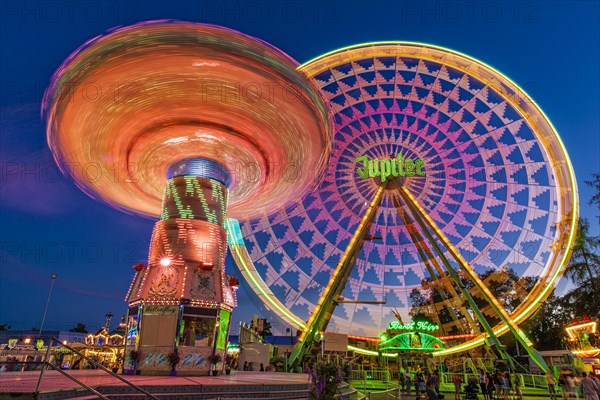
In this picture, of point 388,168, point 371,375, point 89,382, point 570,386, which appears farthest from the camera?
point 371,375

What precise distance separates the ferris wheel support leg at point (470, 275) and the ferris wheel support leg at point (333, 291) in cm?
196

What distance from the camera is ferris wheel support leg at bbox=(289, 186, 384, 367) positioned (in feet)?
63.4

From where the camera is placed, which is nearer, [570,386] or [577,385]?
[577,385]

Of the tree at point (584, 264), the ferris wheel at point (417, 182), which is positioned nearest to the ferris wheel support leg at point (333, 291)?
the ferris wheel at point (417, 182)

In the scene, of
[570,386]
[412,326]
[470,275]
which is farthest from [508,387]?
[412,326]

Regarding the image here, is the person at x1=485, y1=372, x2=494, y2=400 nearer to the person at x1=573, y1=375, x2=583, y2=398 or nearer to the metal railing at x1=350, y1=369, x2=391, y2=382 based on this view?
the person at x1=573, y1=375, x2=583, y2=398

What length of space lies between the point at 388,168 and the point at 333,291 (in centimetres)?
705

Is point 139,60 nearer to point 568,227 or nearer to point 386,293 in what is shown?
point 386,293

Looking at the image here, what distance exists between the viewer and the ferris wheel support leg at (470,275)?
18.6 meters

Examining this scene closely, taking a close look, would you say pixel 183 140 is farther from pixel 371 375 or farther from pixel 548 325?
pixel 548 325

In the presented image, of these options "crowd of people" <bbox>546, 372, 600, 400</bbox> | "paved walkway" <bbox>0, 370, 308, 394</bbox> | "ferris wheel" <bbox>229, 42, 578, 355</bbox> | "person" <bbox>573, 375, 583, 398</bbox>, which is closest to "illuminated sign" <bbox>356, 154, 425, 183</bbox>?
"ferris wheel" <bbox>229, 42, 578, 355</bbox>

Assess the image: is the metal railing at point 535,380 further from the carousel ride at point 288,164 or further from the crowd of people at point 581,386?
the crowd of people at point 581,386

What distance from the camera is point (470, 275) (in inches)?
774

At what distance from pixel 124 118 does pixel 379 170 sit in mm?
12969
